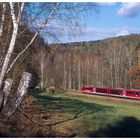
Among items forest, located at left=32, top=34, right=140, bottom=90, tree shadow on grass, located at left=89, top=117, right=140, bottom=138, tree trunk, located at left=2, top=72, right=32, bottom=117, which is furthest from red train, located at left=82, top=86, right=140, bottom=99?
tree trunk, located at left=2, top=72, right=32, bottom=117

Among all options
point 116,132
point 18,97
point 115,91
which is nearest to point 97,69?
point 115,91

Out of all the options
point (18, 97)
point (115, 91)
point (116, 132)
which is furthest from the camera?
point (115, 91)

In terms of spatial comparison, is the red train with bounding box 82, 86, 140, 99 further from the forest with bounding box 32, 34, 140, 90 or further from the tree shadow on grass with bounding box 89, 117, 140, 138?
the tree shadow on grass with bounding box 89, 117, 140, 138

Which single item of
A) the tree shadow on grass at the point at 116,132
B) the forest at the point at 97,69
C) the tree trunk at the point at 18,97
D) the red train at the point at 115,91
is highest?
the forest at the point at 97,69

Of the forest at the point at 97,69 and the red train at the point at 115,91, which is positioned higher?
the forest at the point at 97,69

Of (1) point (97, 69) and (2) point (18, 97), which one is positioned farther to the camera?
(1) point (97, 69)

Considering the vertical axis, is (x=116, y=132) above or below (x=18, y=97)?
below

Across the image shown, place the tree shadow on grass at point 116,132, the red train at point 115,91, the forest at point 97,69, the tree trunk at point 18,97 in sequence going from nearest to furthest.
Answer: the tree trunk at point 18,97, the tree shadow on grass at point 116,132, the red train at point 115,91, the forest at point 97,69

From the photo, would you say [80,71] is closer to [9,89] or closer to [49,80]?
[49,80]

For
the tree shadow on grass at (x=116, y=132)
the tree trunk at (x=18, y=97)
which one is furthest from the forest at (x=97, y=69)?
the tree trunk at (x=18, y=97)

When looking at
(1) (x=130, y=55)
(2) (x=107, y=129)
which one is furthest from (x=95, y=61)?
(2) (x=107, y=129)

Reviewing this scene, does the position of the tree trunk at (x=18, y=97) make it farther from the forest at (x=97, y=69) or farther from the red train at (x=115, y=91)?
the forest at (x=97, y=69)

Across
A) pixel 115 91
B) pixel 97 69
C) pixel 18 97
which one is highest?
pixel 97 69

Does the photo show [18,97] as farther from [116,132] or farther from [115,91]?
[115,91]
